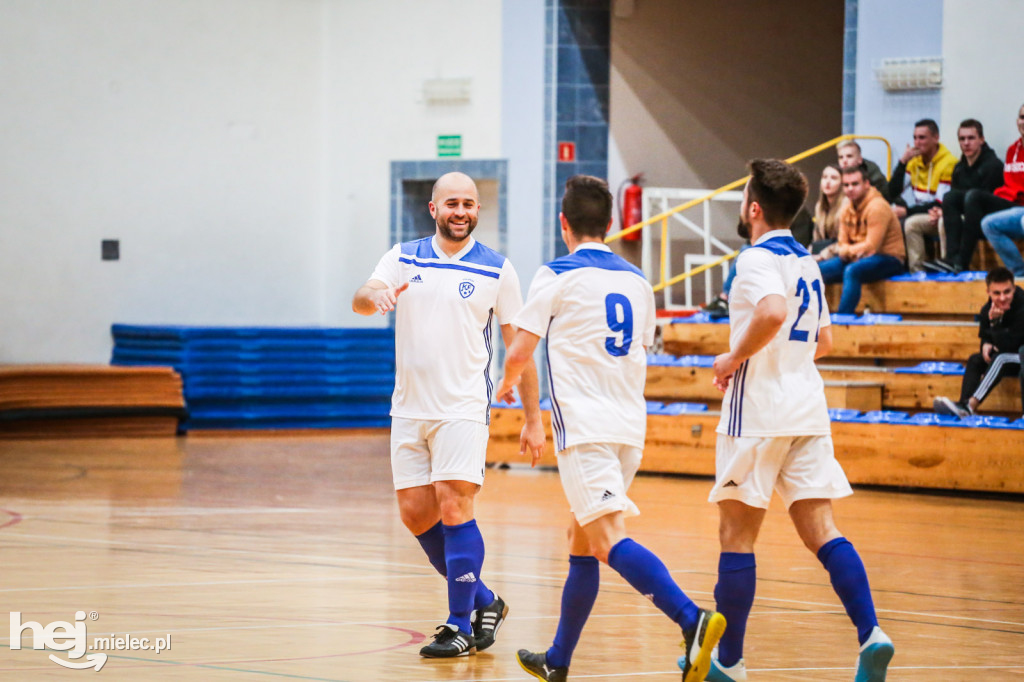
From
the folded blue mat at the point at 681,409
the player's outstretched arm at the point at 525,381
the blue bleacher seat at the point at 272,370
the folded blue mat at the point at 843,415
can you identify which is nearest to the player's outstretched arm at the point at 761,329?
the player's outstretched arm at the point at 525,381

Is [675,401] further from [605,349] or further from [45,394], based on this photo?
[605,349]

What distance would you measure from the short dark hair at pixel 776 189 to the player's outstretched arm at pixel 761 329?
322 mm

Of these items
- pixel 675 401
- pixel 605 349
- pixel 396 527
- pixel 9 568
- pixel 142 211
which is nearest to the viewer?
pixel 605 349

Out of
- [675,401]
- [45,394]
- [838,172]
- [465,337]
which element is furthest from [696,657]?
[45,394]

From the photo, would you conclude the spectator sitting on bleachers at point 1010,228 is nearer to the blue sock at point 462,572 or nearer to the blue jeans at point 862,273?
the blue jeans at point 862,273

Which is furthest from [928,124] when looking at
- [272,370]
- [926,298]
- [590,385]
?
[590,385]

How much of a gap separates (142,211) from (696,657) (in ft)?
36.2

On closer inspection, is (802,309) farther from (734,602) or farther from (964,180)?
(964,180)

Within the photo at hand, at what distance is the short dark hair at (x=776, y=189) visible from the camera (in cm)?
391

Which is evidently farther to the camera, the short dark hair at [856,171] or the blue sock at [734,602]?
the short dark hair at [856,171]

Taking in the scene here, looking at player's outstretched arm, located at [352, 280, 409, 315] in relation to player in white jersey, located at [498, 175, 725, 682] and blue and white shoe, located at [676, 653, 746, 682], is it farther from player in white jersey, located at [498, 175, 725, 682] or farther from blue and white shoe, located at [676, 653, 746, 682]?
blue and white shoe, located at [676, 653, 746, 682]

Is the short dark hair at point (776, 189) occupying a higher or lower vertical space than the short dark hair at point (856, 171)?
lower

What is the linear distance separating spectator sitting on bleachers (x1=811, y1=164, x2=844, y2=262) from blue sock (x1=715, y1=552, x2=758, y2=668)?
7.29 m

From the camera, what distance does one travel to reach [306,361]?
43.9 ft
